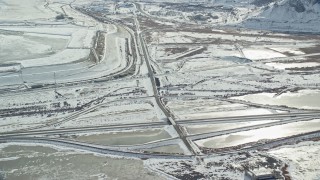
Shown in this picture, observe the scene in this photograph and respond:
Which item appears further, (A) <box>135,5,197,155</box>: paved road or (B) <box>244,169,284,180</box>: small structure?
(A) <box>135,5,197,155</box>: paved road

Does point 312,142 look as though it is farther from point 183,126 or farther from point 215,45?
point 215,45

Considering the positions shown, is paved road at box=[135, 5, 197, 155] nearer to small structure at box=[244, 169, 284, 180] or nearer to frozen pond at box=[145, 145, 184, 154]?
frozen pond at box=[145, 145, 184, 154]

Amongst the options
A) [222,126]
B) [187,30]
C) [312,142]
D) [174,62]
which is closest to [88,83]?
[174,62]

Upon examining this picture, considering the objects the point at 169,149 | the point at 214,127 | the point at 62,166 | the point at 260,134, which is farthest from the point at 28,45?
the point at 260,134

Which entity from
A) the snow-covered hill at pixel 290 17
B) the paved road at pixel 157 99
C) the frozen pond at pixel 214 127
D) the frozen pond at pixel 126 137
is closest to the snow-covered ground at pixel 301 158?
the frozen pond at pixel 214 127

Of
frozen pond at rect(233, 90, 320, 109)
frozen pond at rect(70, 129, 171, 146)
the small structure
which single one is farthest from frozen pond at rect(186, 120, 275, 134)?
the small structure
